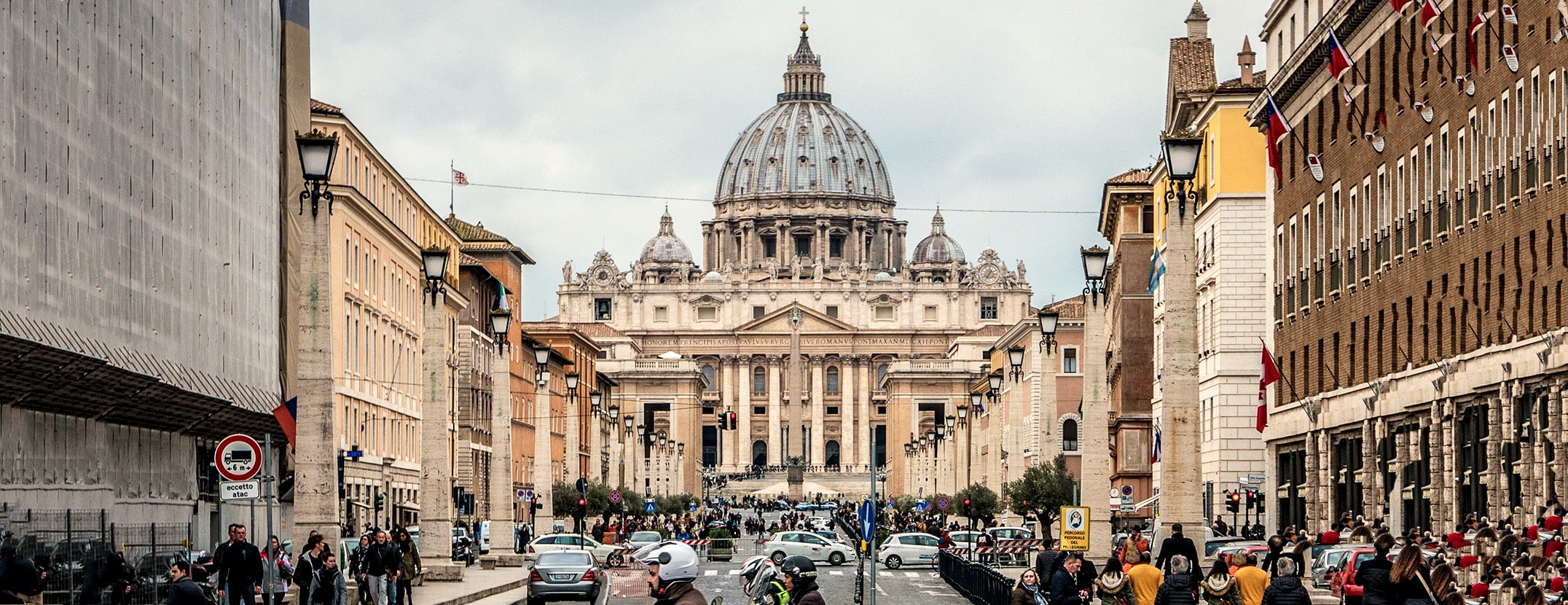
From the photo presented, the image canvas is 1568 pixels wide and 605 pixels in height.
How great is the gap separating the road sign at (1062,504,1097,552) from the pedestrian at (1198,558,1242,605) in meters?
10.0

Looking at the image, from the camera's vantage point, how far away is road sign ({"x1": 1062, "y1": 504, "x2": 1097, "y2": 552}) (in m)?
35.0

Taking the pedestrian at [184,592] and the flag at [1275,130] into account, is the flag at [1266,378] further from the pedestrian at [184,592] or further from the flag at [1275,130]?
the pedestrian at [184,592]

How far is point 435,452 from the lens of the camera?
46188 millimetres

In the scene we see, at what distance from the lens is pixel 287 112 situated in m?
55.7

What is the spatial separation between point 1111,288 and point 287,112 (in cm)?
5298

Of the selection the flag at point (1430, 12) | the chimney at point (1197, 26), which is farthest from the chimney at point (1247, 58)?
the flag at point (1430, 12)

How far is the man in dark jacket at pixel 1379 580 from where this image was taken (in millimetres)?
20875

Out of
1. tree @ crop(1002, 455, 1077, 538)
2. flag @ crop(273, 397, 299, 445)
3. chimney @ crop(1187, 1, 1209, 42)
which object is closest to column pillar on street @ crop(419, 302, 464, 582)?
flag @ crop(273, 397, 299, 445)

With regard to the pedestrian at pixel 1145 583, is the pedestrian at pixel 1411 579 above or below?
above

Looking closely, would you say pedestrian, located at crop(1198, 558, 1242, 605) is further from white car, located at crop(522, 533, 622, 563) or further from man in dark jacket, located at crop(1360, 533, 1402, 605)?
white car, located at crop(522, 533, 622, 563)

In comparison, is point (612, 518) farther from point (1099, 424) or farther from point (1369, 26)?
point (1099, 424)

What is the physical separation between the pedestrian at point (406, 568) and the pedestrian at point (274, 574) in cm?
169

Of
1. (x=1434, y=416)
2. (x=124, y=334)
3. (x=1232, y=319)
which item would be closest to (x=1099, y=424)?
(x=1434, y=416)

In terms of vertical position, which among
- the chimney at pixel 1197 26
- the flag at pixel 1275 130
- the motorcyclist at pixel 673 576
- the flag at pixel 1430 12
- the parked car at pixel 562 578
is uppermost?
the chimney at pixel 1197 26
